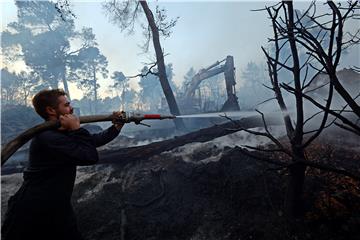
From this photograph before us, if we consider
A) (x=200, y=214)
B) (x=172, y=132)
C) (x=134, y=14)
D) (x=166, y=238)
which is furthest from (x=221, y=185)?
(x=134, y=14)

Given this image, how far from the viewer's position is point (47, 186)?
218cm

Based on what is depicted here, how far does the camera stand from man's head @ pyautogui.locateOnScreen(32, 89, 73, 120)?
2293 millimetres

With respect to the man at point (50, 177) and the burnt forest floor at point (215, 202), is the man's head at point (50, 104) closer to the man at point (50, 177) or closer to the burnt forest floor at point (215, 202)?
the man at point (50, 177)

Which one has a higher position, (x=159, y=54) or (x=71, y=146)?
(x=159, y=54)

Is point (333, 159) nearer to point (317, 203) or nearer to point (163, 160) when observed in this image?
point (317, 203)

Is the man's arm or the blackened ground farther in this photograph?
the blackened ground

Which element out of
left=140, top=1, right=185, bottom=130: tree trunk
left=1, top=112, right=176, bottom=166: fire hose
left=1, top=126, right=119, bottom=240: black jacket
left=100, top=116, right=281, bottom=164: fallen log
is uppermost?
left=140, top=1, right=185, bottom=130: tree trunk

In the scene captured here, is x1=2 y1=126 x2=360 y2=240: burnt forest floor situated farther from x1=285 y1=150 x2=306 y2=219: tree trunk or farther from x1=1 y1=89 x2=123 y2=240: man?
x1=1 y1=89 x2=123 y2=240: man

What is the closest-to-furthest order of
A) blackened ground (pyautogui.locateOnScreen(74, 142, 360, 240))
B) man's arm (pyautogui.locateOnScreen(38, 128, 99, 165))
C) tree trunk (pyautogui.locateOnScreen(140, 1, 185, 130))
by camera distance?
man's arm (pyautogui.locateOnScreen(38, 128, 99, 165))
blackened ground (pyautogui.locateOnScreen(74, 142, 360, 240))
tree trunk (pyautogui.locateOnScreen(140, 1, 185, 130))

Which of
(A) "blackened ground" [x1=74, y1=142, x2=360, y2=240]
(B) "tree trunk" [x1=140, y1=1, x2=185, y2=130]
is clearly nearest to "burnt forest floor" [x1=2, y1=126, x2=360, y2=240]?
(A) "blackened ground" [x1=74, y1=142, x2=360, y2=240]

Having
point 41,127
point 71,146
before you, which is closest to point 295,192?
point 71,146

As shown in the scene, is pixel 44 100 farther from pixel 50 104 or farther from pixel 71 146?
pixel 71 146

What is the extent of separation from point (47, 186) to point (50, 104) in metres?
0.77

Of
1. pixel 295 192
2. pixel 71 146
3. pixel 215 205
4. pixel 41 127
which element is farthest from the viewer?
pixel 215 205
